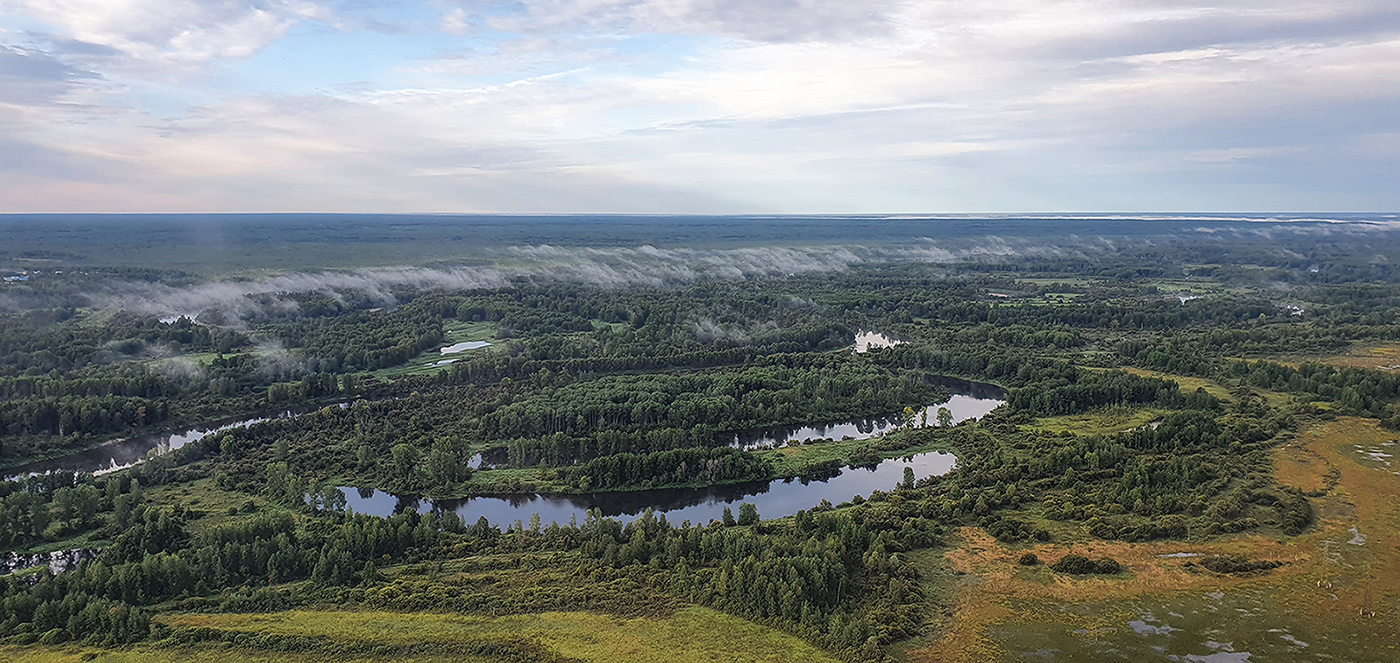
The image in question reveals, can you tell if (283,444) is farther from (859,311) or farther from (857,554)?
(859,311)

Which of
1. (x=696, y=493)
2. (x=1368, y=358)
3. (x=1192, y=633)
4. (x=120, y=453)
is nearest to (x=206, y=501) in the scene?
(x=120, y=453)

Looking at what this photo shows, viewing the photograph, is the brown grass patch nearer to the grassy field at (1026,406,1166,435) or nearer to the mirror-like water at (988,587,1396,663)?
the grassy field at (1026,406,1166,435)

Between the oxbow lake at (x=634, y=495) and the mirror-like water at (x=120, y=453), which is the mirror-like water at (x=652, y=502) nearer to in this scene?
the oxbow lake at (x=634, y=495)

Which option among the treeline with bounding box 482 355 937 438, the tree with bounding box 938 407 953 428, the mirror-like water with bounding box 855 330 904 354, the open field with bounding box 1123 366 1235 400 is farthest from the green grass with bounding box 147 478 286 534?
the open field with bounding box 1123 366 1235 400

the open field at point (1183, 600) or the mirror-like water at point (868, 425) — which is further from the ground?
the open field at point (1183, 600)

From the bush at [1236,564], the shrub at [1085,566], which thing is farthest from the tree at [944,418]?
the bush at [1236,564]

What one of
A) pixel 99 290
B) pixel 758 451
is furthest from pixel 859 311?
pixel 99 290

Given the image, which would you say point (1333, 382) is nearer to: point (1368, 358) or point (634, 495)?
point (1368, 358)
